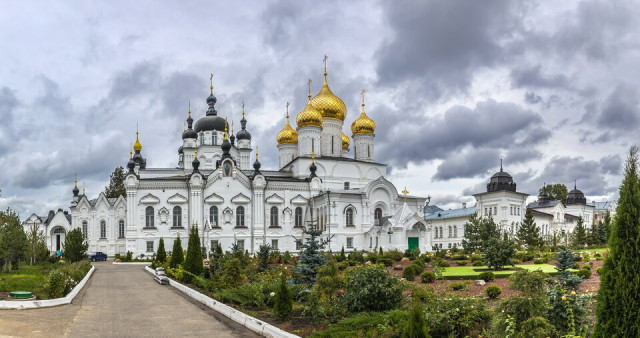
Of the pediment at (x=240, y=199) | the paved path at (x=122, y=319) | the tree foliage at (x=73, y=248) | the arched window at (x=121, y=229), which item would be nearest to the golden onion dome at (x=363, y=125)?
the pediment at (x=240, y=199)

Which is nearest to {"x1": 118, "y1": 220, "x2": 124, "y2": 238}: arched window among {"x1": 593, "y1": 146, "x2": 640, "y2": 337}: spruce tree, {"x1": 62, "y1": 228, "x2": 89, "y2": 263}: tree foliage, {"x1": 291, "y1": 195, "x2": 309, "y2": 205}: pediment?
{"x1": 62, "y1": 228, "x2": 89, "y2": 263}: tree foliage

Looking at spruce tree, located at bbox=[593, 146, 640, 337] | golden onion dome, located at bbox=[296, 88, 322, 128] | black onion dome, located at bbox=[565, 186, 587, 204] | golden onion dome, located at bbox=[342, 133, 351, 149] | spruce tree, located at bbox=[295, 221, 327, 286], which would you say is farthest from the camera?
black onion dome, located at bbox=[565, 186, 587, 204]

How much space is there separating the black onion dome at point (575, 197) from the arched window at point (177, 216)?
62.3 m

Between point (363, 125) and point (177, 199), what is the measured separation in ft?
75.9

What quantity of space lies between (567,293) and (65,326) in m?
11.6

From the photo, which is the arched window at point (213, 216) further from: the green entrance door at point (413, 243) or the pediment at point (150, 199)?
the green entrance door at point (413, 243)

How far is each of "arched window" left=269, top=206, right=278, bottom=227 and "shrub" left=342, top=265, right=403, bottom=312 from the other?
1473 inches

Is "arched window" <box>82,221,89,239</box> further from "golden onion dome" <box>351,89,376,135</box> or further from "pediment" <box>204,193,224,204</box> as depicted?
"golden onion dome" <box>351,89,376,135</box>

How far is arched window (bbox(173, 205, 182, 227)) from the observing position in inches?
1857

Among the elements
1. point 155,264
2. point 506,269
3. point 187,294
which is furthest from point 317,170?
point 187,294

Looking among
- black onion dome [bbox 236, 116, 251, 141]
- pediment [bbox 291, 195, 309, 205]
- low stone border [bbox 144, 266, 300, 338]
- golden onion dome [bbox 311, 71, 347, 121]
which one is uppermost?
golden onion dome [bbox 311, 71, 347, 121]

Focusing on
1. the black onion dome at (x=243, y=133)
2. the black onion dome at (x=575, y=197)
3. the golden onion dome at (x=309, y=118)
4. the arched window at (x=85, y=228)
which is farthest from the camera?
the black onion dome at (x=575, y=197)

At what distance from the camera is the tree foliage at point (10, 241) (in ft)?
99.5

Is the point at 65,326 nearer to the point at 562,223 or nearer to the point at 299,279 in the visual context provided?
the point at 299,279
